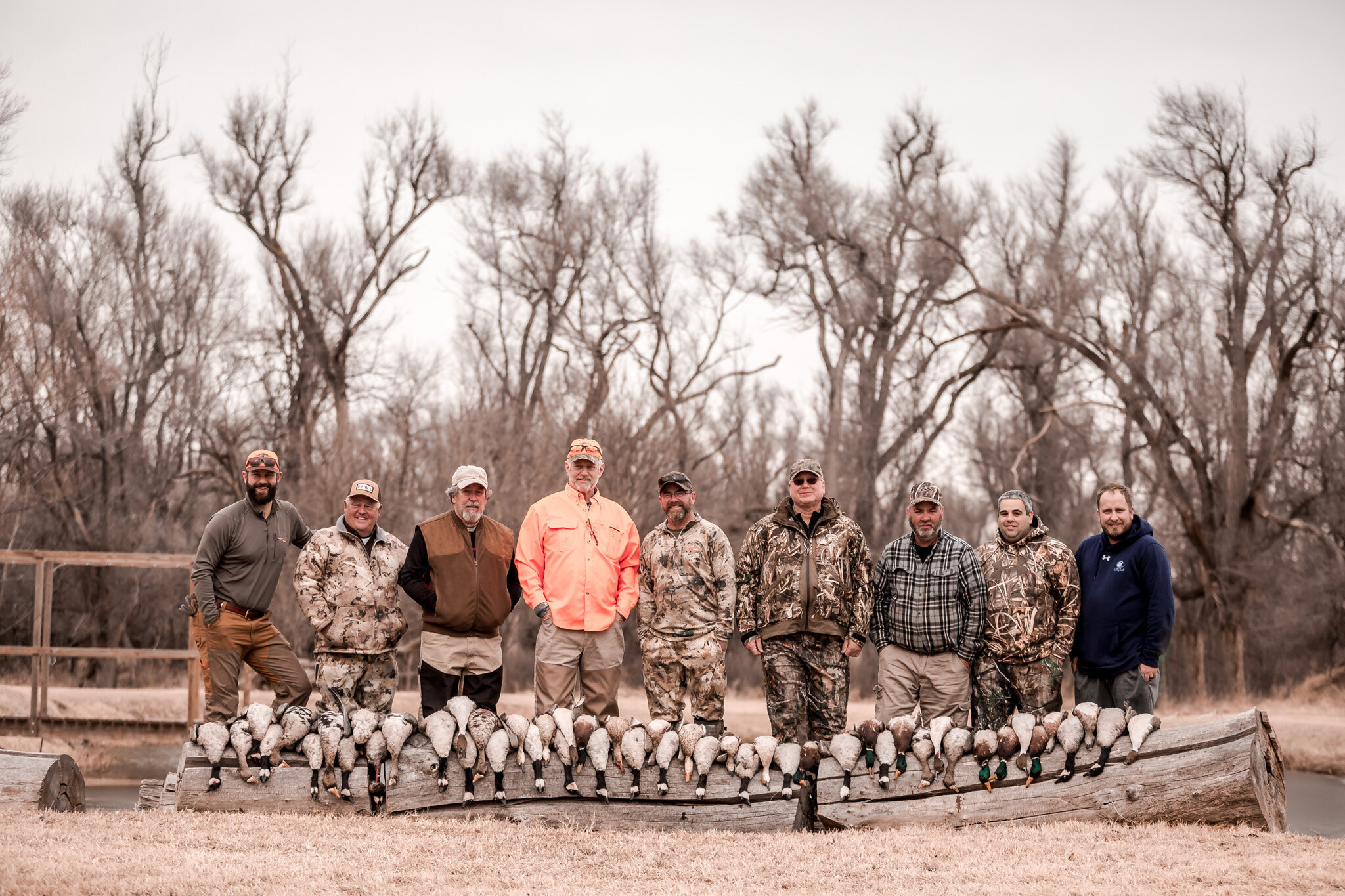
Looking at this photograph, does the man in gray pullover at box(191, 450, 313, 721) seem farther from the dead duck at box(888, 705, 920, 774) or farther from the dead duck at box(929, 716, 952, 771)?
the dead duck at box(929, 716, 952, 771)

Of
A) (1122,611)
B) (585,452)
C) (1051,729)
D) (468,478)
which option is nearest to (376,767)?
(468,478)

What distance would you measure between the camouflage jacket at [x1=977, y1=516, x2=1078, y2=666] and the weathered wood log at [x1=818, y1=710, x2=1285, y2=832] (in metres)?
0.77

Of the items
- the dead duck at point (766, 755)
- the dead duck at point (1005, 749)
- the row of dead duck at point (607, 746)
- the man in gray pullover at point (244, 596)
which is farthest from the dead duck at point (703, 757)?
the man in gray pullover at point (244, 596)

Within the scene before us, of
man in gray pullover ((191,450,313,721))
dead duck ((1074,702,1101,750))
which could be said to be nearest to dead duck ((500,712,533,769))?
man in gray pullover ((191,450,313,721))

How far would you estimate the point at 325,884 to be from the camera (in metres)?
4.96

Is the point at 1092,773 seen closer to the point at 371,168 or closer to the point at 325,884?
the point at 325,884

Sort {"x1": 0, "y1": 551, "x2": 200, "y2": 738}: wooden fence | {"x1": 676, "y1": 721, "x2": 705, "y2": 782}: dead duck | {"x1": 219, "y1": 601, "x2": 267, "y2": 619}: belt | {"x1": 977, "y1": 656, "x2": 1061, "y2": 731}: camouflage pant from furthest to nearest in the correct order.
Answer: {"x1": 0, "y1": 551, "x2": 200, "y2": 738}: wooden fence → {"x1": 219, "y1": 601, "x2": 267, "y2": 619}: belt → {"x1": 977, "y1": 656, "x2": 1061, "y2": 731}: camouflage pant → {"x1": 676, "y1": 721, "x2": 705, "y2": 782}: dead duck

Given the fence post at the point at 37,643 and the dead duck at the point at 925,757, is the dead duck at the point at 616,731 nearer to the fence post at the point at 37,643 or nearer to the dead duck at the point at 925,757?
the dead duck at the point at 925,757

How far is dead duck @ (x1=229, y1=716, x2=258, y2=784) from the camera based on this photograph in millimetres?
6543

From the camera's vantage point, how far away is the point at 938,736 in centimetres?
661

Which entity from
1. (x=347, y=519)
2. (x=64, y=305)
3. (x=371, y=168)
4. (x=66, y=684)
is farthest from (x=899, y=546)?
(x=371, y=168)

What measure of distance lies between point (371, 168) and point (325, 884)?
27.0 meters

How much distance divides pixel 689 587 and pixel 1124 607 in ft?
9.10

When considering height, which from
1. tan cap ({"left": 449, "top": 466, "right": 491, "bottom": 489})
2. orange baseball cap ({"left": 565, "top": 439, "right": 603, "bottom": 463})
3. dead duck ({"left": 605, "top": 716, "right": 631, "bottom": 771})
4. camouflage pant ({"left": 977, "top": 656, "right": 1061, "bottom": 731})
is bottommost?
dead duck ({"left": 605, "top": 716, "right": 631, "bottom": 771})
